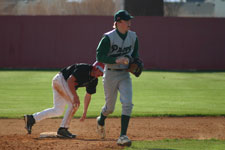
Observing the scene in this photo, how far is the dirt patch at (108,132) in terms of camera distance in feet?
22.8

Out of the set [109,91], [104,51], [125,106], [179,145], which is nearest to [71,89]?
[109,91]

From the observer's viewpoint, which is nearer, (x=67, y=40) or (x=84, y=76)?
(x=84, y=76)

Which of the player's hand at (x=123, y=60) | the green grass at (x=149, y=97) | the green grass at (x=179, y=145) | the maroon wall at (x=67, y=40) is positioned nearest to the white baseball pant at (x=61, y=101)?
the green grass at (x=179, y=145)

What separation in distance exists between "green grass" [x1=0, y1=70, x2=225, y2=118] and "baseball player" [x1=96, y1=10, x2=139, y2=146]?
369 centimetres

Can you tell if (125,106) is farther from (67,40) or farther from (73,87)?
(67,40)

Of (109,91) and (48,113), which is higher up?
(109,91)

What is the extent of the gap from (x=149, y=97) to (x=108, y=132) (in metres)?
5.35

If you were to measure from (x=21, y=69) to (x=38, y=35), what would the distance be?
2.21 metres

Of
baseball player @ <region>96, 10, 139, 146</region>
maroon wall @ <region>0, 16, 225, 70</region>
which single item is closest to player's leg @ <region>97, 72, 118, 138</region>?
baseball player @ <region>96, 10, 139, 146</region>

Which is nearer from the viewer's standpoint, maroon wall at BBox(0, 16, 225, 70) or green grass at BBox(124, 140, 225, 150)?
green grass at BBox(124, 140, 225, 150)

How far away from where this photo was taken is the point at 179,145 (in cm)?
707

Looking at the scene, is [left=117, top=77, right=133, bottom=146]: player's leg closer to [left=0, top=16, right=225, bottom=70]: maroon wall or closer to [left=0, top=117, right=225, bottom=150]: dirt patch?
[left=0, top=117, right=225, bottom=150]: dirt patch

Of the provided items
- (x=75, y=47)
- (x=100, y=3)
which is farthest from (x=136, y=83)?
(x=100, y=3)

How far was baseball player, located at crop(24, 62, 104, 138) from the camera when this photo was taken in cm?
764
